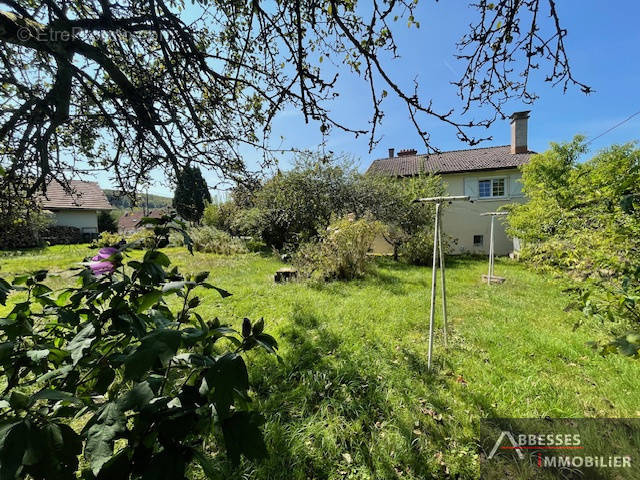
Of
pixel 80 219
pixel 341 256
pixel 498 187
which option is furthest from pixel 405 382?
pixel 80 219

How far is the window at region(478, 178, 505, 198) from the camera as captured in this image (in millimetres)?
14094

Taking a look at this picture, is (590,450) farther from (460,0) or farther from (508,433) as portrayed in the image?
(460,0)

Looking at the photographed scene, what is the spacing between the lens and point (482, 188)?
14445 millimetres

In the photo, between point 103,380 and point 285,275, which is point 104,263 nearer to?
point 103,380

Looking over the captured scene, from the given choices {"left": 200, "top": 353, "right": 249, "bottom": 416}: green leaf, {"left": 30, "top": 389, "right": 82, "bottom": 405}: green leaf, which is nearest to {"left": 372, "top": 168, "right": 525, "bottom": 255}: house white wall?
{"left": 200, "top": 353, "right": 249, "bottom": 416}: green leaf

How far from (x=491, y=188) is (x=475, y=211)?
58.5 inches

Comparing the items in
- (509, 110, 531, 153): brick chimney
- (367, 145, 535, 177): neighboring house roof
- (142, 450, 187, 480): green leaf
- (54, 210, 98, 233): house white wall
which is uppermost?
(509, 110, 531, 153): brick chimney

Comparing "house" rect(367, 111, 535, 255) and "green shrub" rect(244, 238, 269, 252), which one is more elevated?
"house" rect(367, 111, 535, 255)

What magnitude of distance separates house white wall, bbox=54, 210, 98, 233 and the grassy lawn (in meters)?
20.1

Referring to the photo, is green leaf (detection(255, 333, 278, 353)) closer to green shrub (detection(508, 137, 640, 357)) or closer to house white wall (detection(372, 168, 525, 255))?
green shrub (detection(508, 137, 640, 357))

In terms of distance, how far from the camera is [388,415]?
2.32 metres

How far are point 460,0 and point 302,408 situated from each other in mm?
3445

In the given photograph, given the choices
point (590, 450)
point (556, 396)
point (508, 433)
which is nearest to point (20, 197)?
point (508, 433)

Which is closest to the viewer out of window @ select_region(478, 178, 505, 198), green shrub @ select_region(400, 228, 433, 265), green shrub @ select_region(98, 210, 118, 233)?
green shrub @ select_region(400, 228, 433, 265)
